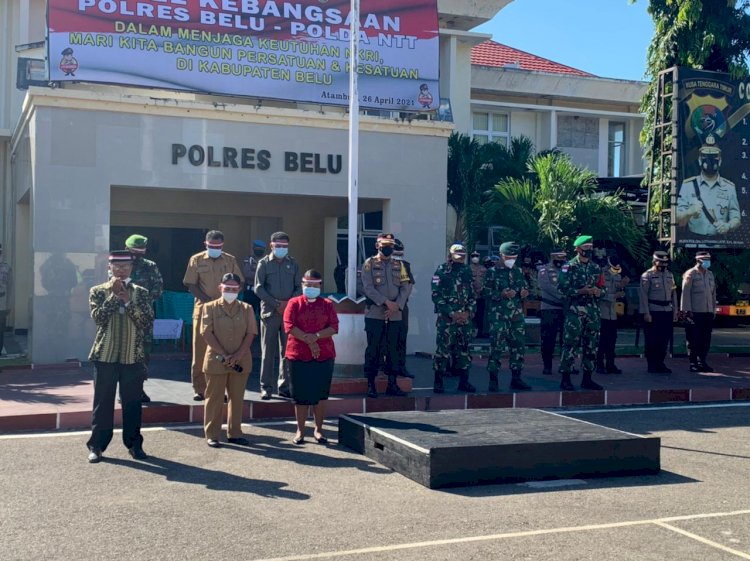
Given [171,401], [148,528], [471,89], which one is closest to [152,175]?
[171,401]

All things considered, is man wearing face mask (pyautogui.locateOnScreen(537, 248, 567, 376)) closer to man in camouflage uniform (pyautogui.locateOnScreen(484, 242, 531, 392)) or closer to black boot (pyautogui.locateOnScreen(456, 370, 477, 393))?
man in camouflage uniform (pyautogui.locateOnScreen(484, 242, 531, 392))

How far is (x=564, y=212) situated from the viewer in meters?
19.2

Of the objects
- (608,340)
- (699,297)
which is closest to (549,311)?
(608,340)

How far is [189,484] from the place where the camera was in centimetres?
725

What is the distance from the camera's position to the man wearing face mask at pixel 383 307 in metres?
11.2

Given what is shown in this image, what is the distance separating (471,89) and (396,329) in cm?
1821

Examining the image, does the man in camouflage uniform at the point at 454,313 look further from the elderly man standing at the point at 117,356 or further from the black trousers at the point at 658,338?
the elderly man standing at the point at 117,356

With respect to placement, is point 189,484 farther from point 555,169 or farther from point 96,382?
point 555,169

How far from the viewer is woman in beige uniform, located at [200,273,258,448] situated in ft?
28.7

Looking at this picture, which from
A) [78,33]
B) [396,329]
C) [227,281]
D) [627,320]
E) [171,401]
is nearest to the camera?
[227,281]

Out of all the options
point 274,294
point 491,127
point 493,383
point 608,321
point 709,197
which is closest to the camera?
point 274,294

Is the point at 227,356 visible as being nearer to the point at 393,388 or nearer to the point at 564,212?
the point at 393,388

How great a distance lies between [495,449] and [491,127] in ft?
74.9

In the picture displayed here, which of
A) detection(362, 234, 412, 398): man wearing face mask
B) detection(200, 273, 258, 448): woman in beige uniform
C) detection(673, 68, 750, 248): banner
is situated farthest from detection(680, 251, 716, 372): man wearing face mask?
detection(200, 273, 258, 448): woman in beige uniform
